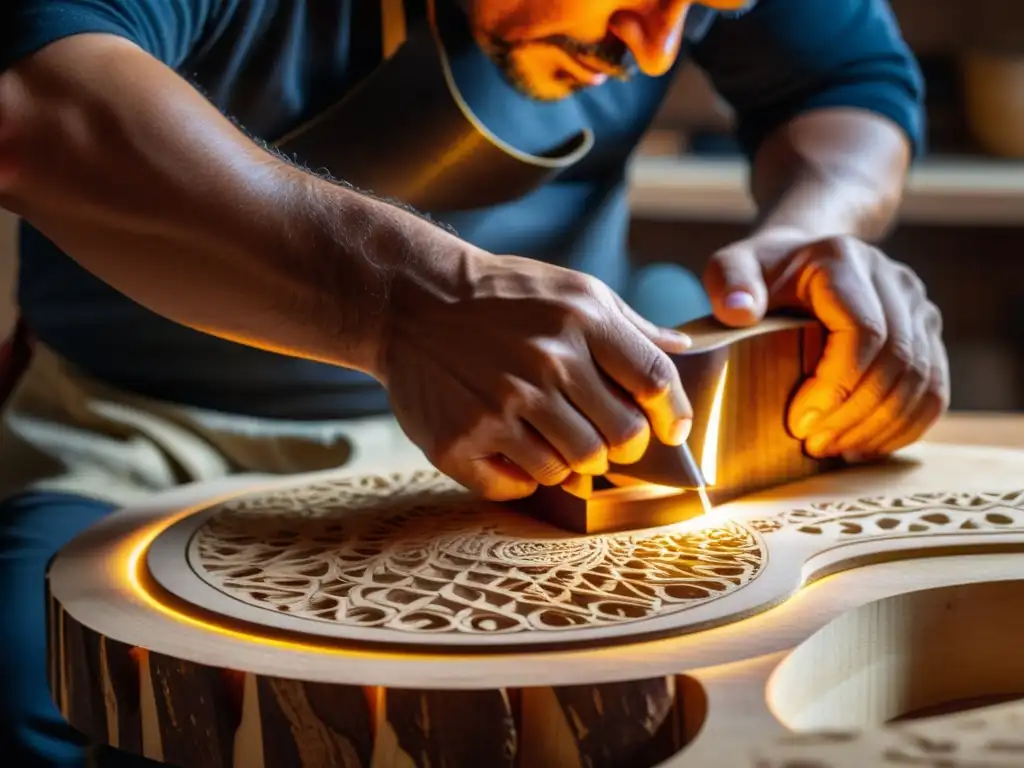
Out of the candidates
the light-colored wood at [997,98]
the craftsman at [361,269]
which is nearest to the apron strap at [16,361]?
the craftsman at [361,269]

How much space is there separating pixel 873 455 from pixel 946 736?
59 cm

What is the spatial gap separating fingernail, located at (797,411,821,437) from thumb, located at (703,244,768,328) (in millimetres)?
96

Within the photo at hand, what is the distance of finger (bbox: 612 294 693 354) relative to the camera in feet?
3.34

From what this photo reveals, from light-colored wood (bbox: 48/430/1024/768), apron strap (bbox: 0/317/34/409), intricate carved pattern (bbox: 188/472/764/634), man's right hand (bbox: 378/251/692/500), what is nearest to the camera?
light-colored wood (bbox: 48/430/1024/768)

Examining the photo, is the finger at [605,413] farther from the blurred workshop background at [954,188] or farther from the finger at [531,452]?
the blurred workshop background at [954,188]

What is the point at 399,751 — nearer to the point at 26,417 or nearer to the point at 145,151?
the point at 145,151

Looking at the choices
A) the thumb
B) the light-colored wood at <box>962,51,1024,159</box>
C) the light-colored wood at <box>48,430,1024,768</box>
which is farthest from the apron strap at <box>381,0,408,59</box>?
the light-colored wood at <box>962,51,1024,159</box>

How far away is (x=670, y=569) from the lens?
3.10ft

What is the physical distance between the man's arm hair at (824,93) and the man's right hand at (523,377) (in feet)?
2.21

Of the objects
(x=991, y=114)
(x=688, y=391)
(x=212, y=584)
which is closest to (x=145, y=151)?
(x=212, y=584)

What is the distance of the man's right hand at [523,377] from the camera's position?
97 centimetres

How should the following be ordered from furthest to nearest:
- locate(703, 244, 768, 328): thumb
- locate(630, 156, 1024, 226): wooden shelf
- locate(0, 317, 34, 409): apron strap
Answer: locate(630, 156, 1024, 226): wooden shelf, locate(0, 317, 34, 409): apron strap, locate(703, 244, 768, 328): thumb

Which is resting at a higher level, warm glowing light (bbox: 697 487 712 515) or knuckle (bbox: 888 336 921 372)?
knuckle (bbox: 888 336 921 372)

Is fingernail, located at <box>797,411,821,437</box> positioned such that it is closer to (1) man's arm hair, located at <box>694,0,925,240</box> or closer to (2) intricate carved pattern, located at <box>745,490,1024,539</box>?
(2) intricate carved pattern, located at <box>745,490,1024,539</box>
